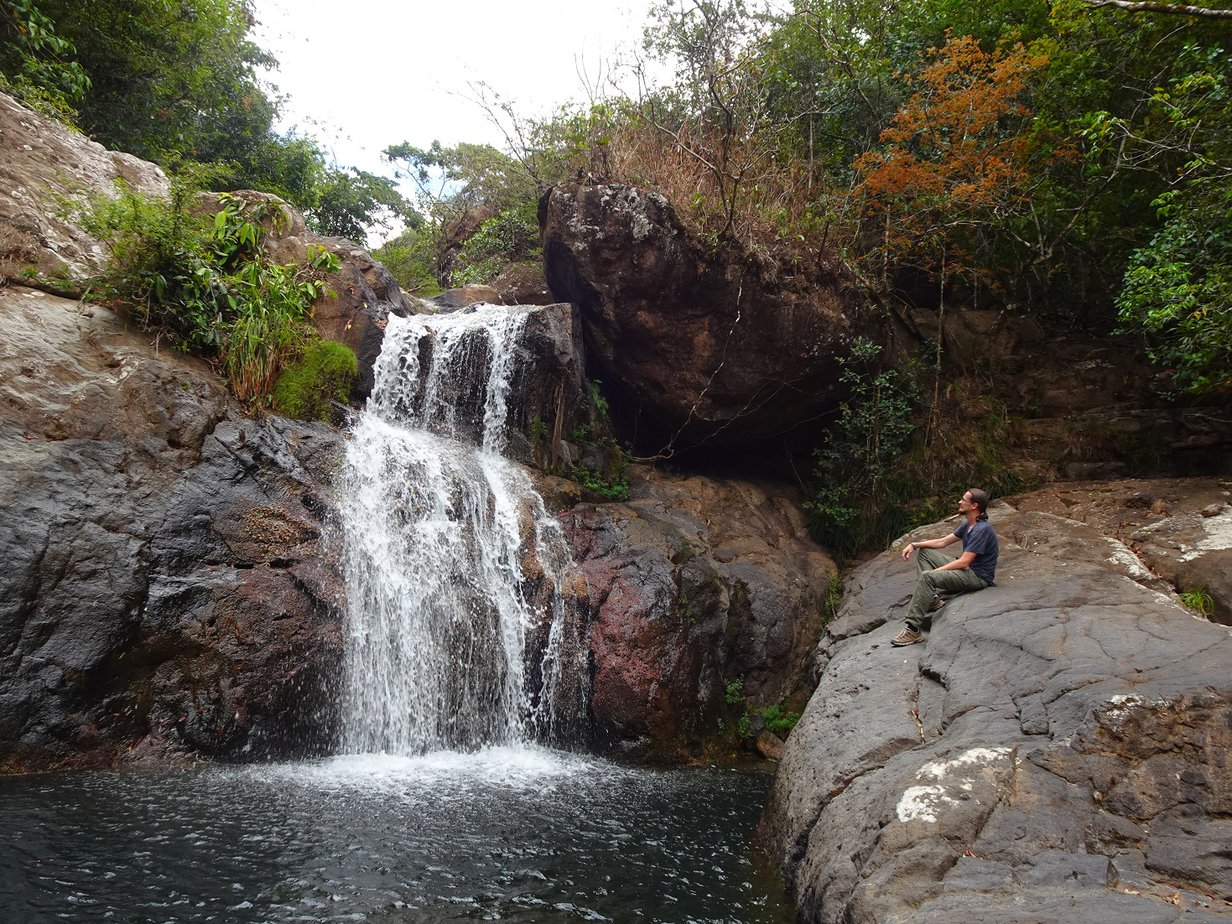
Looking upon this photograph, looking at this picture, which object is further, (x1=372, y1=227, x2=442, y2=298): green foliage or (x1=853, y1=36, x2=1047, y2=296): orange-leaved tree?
(x1=372, y1=227, x2=442, y2=298): green foliage

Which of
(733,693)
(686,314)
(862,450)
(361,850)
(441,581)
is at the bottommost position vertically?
(361,850)

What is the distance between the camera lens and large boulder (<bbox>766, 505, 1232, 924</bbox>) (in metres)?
3.55

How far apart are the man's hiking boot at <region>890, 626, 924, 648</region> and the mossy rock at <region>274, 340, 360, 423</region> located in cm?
722

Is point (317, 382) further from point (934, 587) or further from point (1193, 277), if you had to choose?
point (1193, 277)

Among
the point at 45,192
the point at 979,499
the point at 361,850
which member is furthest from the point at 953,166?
the point at 45,192

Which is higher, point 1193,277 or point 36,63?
point 36,63

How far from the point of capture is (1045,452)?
11.3 m

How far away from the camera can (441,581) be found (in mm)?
8469

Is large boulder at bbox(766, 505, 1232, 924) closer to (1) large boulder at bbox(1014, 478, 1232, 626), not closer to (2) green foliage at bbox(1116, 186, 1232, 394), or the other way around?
(1) large boulder at bbox(1014, 478, 1232, 626)

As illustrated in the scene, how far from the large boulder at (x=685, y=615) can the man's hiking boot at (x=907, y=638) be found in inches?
126

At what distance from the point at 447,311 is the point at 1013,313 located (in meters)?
10.2

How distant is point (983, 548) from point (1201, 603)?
197 centimetres

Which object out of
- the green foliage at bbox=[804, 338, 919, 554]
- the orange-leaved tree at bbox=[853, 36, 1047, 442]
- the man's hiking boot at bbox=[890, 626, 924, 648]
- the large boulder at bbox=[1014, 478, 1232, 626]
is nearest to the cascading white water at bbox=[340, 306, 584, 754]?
the man's hiking boot at bbox=[890, 626, 924, 648]

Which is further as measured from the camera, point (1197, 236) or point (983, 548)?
point (1197, 236)
